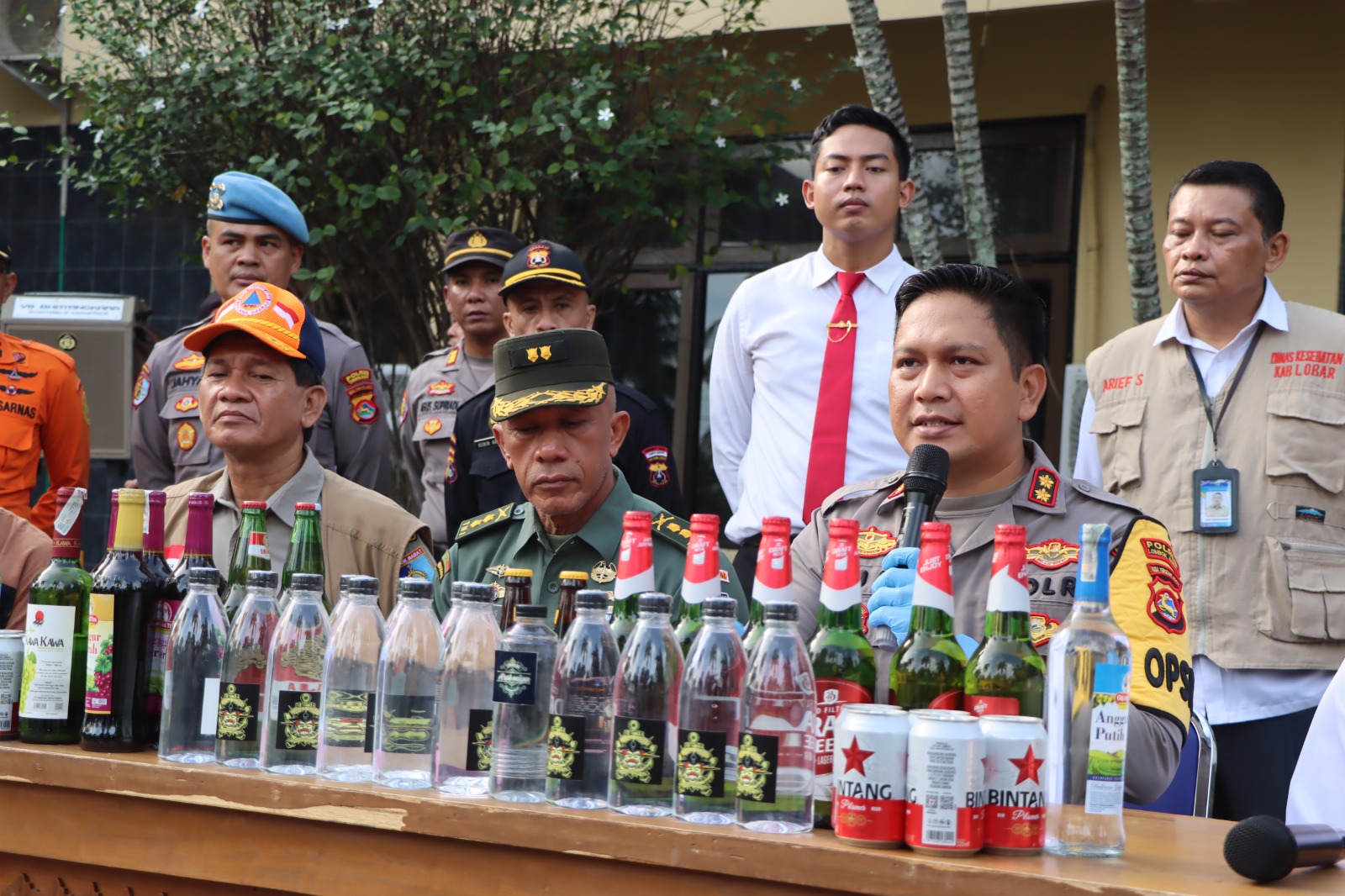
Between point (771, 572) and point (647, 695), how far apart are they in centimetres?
25

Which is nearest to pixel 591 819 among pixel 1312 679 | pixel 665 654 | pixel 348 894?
pixel 665 654

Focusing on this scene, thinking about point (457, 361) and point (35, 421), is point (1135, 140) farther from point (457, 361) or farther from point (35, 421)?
point (35, 421)

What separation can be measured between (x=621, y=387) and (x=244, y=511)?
2498 mm

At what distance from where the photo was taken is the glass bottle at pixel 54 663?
2.57 metres

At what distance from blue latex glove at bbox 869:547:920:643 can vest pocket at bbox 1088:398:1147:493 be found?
224 centimetres

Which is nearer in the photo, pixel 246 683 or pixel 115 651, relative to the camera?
pixel 246 683

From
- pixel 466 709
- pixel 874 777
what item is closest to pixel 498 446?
pixel 466 709

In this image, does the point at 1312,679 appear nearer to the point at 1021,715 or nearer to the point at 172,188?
the point at 1021,715

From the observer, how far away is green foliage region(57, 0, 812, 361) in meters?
6.66

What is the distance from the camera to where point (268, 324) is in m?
3.56

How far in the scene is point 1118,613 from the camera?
247 cm

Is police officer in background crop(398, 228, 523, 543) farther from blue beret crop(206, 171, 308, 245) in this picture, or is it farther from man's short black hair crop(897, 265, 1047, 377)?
man's short black hair crop(897, 265, 1047, 377)

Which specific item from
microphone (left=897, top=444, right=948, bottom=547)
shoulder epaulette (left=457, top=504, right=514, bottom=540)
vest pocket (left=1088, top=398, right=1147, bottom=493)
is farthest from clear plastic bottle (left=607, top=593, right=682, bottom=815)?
vest pocket (left=1088, top=398, right=1147, bottom=493)

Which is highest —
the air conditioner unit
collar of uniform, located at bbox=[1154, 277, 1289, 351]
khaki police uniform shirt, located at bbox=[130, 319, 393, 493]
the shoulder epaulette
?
the air conditioner unit
